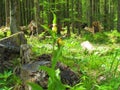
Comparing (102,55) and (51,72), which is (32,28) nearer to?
(102,55)

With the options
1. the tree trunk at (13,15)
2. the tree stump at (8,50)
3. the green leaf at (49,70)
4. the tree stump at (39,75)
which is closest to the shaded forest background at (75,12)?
the tree trunk at (13,15)

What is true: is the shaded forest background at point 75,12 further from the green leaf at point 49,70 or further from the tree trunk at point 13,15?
the green leaf at point 49,70

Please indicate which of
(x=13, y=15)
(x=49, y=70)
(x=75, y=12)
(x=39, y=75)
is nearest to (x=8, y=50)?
(x=39, y=75)

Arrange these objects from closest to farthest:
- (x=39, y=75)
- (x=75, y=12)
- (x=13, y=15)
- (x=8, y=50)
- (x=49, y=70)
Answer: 1. (x=49, y=70)
2. (x=39, y=75)
3. (x=8, y=50)
4. (x=13, y=15)
5. (x=75, y=12)

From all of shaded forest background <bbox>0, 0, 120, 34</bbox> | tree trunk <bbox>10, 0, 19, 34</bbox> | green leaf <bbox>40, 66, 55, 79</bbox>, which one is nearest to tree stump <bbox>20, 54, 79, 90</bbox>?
green leaf <bbox>40, 66, 55, 79</bbox>

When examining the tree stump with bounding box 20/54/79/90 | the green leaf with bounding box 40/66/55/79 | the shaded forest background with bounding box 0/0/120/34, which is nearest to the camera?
the green leaf with bounding box 40/66/55/79

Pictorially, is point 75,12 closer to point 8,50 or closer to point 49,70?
point 8,50

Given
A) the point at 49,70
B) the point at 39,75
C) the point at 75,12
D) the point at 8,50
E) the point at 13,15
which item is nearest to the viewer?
the point at 49,70

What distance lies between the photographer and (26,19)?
43281 mm

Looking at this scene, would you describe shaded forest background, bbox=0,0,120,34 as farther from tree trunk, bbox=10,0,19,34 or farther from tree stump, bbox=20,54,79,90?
tree stump, bbox=20,54,79,90

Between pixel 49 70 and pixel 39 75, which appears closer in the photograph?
pixel 49 70

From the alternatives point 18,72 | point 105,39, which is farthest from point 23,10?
point 18,72

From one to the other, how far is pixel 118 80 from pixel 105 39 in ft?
36.0

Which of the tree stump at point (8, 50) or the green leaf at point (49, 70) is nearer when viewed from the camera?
the green leaf at point (49, 70)
